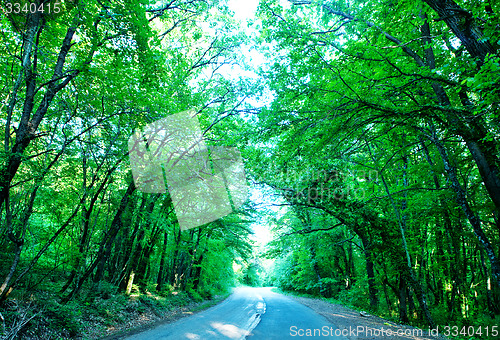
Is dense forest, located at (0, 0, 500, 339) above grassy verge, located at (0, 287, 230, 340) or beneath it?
above

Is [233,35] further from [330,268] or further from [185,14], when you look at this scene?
[330,268]

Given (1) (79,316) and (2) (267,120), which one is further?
(1) (79,316)

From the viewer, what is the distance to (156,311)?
10.2m

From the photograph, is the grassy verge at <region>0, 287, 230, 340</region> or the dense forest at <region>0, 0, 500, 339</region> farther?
the grassy verge at <region>0, 287, 230, 340</region>

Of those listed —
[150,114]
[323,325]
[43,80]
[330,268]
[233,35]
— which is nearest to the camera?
[43,80]

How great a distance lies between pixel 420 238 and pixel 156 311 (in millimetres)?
11564

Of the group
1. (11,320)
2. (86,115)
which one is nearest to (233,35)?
(86,115)

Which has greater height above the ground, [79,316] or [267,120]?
[267,120]

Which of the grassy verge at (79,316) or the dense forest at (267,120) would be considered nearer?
the dense forest at (267,120)

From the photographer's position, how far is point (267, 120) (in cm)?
536

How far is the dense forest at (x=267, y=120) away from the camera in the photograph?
428 centimetres

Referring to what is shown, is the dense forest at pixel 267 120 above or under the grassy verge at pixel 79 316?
above

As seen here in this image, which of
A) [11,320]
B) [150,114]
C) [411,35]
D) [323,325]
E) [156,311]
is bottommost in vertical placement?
[156,311]

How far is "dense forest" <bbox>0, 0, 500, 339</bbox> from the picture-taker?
4281 mm
